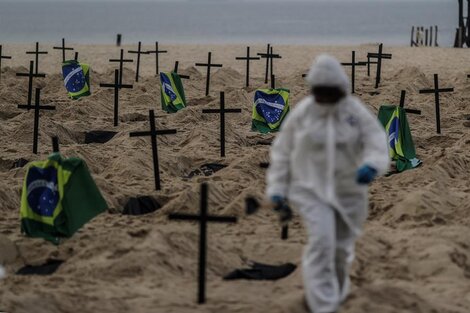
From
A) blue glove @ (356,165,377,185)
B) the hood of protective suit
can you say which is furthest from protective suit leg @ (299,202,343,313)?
the hood of protective suit

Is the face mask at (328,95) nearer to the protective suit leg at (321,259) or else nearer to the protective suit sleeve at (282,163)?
the protective suit sleeve at (282,163)

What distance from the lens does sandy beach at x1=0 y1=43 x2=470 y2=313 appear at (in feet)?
25.5

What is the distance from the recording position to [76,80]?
2048 centimetres

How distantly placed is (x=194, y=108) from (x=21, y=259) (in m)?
9.75

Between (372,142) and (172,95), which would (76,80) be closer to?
(172,95)

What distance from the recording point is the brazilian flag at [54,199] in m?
9.48

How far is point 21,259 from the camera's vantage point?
31.0 ft

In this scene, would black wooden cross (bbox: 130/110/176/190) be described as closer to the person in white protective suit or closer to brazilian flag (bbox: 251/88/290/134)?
brazilian flag (bbox: 251/88/290/134)

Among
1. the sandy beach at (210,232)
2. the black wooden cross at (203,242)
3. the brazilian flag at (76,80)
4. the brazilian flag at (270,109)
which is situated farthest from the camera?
the brazilian flag at (76,80)

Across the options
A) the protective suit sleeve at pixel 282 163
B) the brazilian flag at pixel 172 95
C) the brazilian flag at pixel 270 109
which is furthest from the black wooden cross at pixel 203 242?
the brazilian flag at pixel 172 95

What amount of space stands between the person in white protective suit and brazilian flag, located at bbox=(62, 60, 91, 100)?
1375 centimetres

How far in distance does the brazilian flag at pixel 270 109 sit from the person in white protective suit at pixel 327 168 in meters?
9.11

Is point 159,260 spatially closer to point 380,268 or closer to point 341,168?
point 380,268

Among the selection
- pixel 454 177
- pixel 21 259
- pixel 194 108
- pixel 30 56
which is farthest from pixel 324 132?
pixel 30 56
